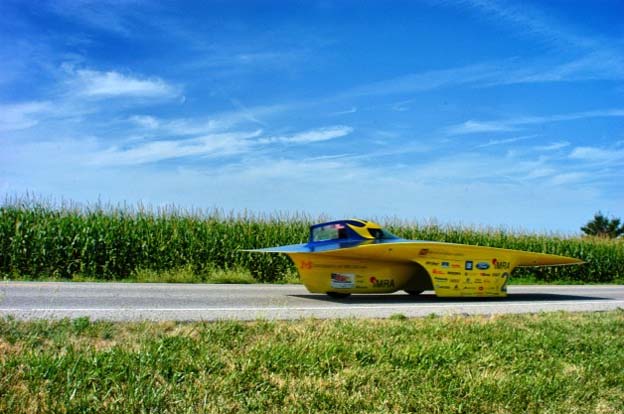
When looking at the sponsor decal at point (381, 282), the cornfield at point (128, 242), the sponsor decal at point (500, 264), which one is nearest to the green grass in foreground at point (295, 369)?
the sponsor decal at point (381, 282)

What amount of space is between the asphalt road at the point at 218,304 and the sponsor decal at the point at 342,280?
0.84 ft

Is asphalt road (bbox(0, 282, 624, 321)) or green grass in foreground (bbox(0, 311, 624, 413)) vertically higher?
asphalt road (bbox(0, 282, 624, 321))

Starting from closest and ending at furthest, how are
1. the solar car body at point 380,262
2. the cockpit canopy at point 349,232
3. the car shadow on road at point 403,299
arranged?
the solar car body at point 380,262 < the car shadow on road at point 403,299 < the cockpit canopy at point 349,232

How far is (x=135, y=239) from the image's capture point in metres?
17.5

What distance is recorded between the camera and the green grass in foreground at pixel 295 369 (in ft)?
14.5

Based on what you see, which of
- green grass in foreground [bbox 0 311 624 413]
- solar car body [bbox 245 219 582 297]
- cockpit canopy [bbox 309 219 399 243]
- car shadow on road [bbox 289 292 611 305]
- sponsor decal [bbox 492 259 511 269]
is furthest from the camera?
sponsor decal [bbox 492 259 511 269]

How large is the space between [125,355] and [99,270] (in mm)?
12970

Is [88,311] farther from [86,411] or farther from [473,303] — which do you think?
[473,303]

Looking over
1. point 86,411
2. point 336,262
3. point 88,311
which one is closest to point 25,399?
point 86,411

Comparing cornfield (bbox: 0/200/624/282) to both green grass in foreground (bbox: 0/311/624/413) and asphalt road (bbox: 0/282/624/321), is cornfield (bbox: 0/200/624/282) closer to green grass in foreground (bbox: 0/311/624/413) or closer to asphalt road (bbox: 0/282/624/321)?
asphalt road (bbox: 0/282/624/321)

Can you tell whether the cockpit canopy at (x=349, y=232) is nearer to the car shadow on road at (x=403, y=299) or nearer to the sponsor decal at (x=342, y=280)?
the sponsor decal at (x=342, y=280)

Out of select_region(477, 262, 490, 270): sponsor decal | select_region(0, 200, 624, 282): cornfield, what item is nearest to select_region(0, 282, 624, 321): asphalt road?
select_region(477, 262, 490, 270): sponsor decal

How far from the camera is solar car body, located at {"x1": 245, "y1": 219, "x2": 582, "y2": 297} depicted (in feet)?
32.7

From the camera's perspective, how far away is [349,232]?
10.3 meters
